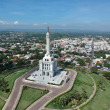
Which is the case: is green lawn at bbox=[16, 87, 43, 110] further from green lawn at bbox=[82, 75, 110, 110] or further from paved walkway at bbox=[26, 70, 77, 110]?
green lawn at bbox=[82, 75, 110, 110]

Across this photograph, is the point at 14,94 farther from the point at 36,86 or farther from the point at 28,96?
the point at 36,86

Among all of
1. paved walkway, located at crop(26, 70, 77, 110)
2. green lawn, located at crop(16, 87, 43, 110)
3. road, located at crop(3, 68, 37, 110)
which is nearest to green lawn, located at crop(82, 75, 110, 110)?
paved walkway, located at crop(26, 70, 77, 110)

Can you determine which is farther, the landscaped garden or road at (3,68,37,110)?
the landscaped garden

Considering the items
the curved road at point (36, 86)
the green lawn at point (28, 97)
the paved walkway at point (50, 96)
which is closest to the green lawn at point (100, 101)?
the paved walkway at point (50, 96)

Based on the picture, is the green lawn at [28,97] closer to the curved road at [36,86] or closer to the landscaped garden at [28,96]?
the landscaped garden at [28,96]

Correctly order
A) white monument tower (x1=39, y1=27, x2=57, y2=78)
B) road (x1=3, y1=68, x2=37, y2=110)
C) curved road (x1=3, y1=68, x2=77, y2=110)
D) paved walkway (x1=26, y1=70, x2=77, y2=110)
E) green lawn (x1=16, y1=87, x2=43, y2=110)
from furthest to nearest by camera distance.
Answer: white monument tower (x1=39, y1=27, x2=57, y2=78)
green lawn (x1=16, y1=87, x2=43, y2=110)
curved road (x1=3, y1=68, x2=77, y2=110)
road (x1=3, y1=68, x2=37, y2=110)
paved walkway (x1=26, y1=70, x2=77, y2=110)

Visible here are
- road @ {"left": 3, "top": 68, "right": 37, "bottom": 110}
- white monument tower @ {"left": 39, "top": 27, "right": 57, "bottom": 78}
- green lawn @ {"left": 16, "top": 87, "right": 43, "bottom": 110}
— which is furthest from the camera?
white monument tower @ {"left": 39, "top": 27, "right": 57, "bottom": 78}

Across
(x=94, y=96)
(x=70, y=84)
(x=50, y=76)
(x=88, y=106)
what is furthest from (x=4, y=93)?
(x=94, y=96)

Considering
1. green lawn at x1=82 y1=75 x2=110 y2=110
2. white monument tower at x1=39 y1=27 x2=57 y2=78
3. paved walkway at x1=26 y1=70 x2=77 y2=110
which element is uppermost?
white monument tower at x1=39 y1=27 x2=57 y2=78
